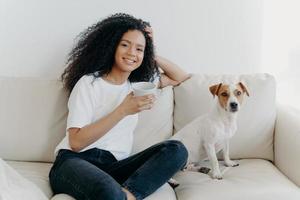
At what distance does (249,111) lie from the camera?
193 centimetres

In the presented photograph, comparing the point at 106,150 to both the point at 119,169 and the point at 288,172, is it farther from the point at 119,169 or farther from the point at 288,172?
the point at 288,172

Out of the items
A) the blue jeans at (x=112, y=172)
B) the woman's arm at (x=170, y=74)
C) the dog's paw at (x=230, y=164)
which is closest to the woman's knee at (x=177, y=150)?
the blue jeans at (x=112, y=172)

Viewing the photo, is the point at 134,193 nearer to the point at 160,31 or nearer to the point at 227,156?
the point at 227,156

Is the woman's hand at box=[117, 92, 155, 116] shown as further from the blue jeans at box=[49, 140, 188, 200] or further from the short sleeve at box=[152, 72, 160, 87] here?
the short sleeve at box=[152, 72, 160, 87]

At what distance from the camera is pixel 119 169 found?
163 centimetres

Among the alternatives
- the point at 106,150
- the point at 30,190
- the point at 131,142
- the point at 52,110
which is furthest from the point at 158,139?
the point at 30,190

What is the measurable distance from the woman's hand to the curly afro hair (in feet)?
0.87

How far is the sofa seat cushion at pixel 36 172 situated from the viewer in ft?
5.33

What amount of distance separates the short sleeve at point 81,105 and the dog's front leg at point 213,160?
566mm

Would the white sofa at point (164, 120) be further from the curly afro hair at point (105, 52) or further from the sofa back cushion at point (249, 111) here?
the curly afro hair at point (105, 52)

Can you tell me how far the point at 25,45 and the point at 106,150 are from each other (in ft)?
3.10

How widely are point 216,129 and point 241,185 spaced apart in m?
0.30

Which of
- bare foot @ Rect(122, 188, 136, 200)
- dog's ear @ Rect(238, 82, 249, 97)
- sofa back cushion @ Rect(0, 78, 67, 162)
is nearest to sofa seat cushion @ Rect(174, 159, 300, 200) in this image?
bare foot @ Rect(122, 188, 136, 200)

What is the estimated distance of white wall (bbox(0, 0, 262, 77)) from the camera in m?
2.22
